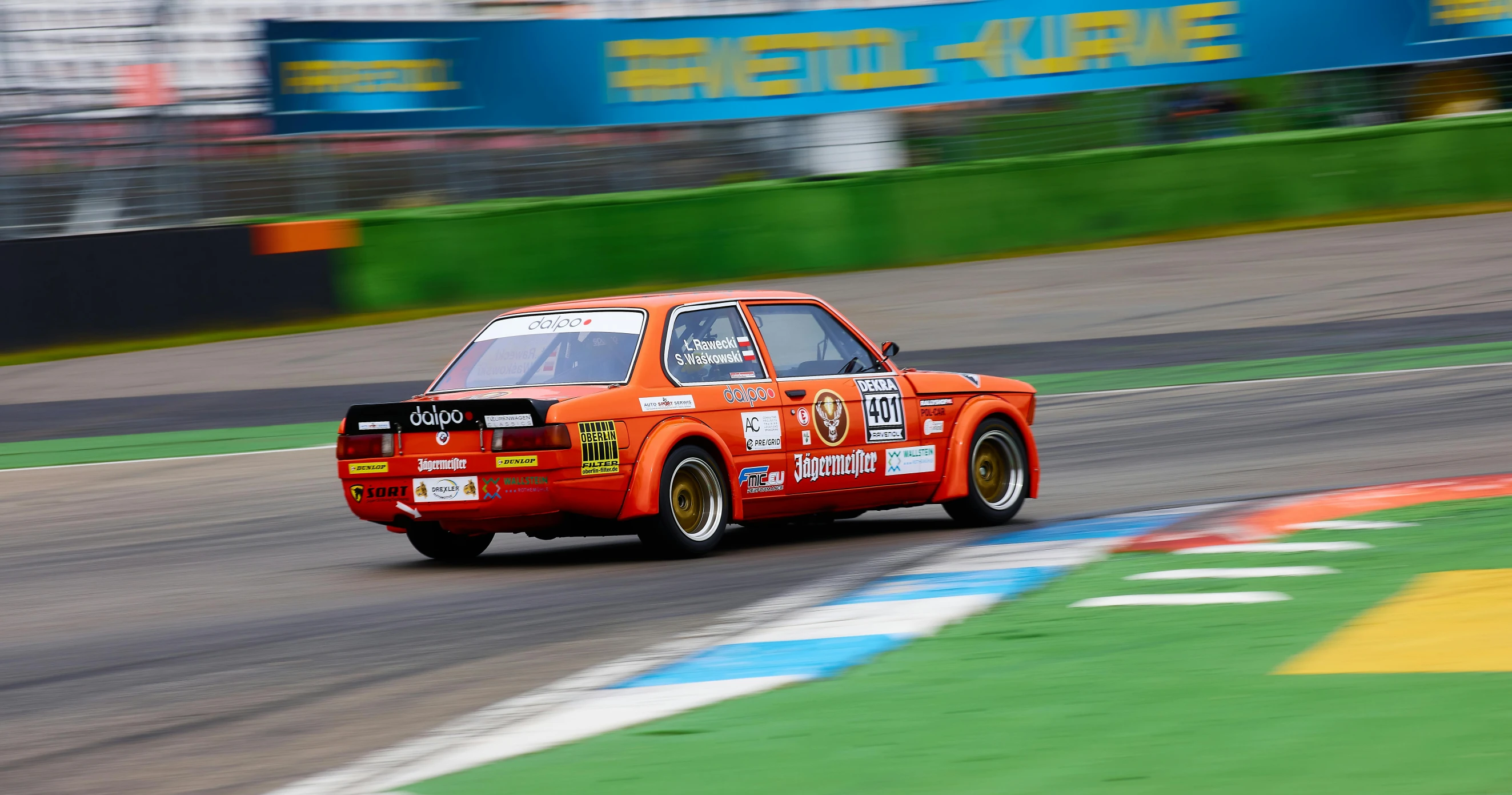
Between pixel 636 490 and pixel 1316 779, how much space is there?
4.33 m

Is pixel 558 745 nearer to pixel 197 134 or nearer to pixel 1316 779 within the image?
pixel 1316 779

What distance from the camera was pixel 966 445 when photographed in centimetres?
922

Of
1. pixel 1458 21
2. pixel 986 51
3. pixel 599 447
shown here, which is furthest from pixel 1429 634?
pixel 1458 21

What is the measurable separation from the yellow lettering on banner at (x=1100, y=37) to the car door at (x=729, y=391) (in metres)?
16.3

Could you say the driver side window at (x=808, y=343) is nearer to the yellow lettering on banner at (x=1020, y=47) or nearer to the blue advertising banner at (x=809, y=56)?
the blue advertising banner at (x=809, y=56)

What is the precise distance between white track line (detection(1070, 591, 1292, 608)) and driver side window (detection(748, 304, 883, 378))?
2.79 meters

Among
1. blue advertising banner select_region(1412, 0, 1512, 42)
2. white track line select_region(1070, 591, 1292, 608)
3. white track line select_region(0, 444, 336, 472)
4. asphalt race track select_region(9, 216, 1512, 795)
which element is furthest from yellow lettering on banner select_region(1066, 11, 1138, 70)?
white track line select_region(1070, 591, 1292, 608)

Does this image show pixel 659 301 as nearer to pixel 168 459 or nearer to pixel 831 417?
pixel 831 417

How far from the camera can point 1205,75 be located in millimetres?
24297

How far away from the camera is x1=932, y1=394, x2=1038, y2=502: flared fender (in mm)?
9156

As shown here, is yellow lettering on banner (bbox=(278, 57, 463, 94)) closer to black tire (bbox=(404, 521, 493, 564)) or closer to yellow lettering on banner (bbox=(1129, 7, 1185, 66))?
yellow lettering on banner (bbox=(1129, 7, 1185, 66))

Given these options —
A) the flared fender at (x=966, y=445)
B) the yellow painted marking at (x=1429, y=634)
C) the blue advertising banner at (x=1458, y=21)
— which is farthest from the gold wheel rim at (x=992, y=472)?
the blue advertising banner at (x=1458, y=21)

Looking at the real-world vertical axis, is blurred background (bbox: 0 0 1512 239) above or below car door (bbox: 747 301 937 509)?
above

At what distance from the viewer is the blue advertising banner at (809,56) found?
21781mm
